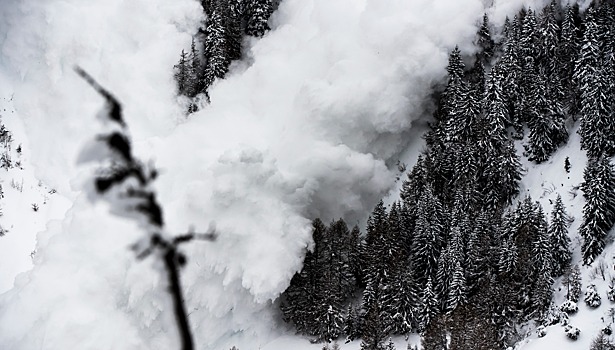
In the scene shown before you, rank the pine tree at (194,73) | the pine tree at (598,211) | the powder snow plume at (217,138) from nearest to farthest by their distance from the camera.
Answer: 1. the pine tree at (598,211)
2. the powder snow plume at (217,138)
3. the pine tree at (194,73)

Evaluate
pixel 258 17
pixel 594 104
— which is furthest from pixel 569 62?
pixel 258 17

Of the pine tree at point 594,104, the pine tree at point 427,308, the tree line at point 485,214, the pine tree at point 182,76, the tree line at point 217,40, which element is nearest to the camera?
the tree line at point 485,214

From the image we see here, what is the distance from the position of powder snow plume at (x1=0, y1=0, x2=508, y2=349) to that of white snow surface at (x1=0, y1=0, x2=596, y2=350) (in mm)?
121

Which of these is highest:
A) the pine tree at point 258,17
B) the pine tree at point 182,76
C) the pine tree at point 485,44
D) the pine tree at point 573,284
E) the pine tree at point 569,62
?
the pine tree at point 258,17

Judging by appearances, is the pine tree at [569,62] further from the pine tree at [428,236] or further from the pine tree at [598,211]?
the pine tree at [428,236]

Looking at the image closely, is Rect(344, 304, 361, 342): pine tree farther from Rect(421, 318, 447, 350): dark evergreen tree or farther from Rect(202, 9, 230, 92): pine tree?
Rect(202, 9, 230, 92): pine tree

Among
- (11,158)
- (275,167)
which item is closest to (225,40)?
(275,167)

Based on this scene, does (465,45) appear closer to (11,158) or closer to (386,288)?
(386,288)

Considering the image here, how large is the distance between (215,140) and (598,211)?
102ft

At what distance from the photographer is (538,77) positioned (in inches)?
1813

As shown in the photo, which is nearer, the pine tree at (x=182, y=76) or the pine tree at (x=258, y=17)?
the pine tree at (x=182, y=76)

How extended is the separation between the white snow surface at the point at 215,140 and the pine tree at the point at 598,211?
17711 millimetres

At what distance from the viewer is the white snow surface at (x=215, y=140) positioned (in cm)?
4453

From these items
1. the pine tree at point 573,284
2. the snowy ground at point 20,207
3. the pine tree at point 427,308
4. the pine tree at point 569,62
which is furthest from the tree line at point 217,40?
the pine tree at point 573,284
